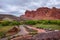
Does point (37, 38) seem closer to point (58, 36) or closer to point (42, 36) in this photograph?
point (42, 36)

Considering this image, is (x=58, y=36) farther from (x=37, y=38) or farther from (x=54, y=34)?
(x=37, y=38)

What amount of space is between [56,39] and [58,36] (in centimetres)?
45

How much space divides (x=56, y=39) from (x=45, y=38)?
77 cm

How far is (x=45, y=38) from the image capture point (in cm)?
1370

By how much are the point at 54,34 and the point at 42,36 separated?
89 centimetres

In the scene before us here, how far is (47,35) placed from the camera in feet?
47.0

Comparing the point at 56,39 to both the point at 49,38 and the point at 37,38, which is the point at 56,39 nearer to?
the point at 49,38

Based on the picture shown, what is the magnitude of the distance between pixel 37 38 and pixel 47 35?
787 mm

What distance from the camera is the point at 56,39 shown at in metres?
13.6

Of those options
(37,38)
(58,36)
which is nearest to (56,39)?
(58,36)

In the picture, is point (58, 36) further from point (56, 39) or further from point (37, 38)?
point (37, 38)

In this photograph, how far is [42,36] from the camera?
1438 centimetres

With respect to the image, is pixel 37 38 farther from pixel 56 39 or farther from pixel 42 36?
pixel 56 39

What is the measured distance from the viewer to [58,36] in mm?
13953
